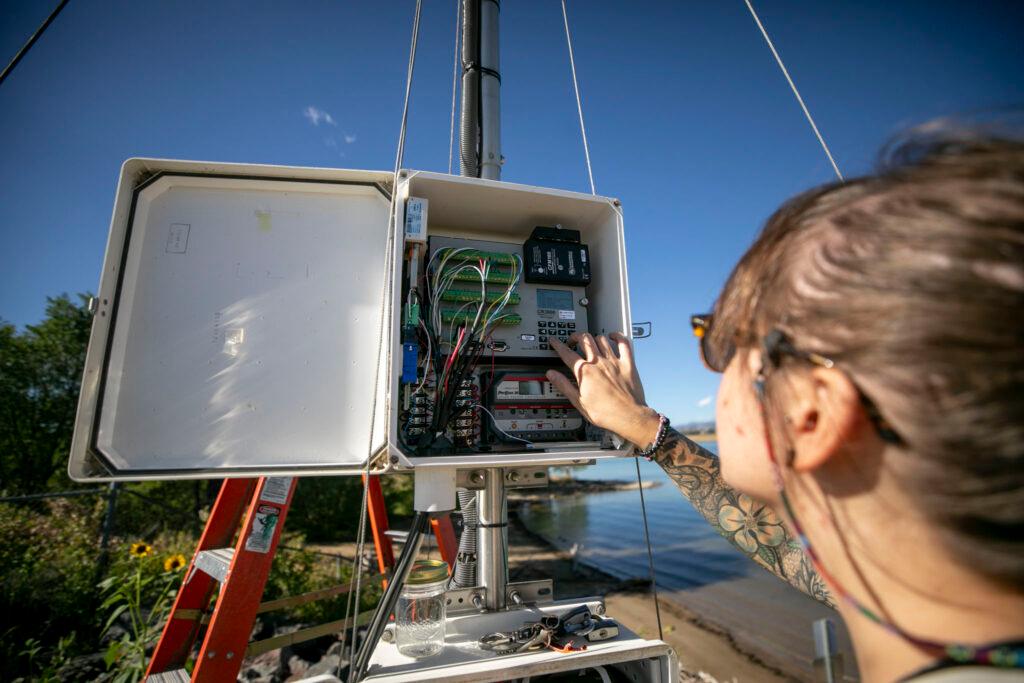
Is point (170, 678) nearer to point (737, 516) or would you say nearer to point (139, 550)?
point (139, 550)

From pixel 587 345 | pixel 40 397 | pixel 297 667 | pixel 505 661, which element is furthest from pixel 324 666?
pixel 40 397

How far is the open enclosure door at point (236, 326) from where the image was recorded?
4.35ft

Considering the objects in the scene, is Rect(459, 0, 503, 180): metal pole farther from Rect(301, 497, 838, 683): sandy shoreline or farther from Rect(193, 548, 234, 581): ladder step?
Rect(301, 497, 838, 683): sandy shoreline

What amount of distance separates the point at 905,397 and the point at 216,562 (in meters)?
2.45

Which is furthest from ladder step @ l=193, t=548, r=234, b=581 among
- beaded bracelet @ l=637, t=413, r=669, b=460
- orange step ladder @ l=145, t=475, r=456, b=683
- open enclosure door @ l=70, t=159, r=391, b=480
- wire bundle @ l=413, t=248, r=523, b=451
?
beaded bracelet @ l=637, t=413, r=669, b=460

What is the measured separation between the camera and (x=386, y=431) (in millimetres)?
1291

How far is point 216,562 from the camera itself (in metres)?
1.93

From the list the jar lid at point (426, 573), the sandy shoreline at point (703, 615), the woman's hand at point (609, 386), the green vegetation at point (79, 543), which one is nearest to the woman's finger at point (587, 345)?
the woman's hand at point (609, 386)

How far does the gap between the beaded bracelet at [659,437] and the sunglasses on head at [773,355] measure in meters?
0.52

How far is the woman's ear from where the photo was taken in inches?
20.1

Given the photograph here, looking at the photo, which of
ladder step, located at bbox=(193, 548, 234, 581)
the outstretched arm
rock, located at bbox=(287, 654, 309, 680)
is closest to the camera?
the outstretched arm

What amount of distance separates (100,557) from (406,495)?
410 inches

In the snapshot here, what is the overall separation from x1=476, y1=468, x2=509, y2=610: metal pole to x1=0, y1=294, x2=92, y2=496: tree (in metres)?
10.2

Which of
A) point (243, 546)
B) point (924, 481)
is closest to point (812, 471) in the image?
point (924, 481)
